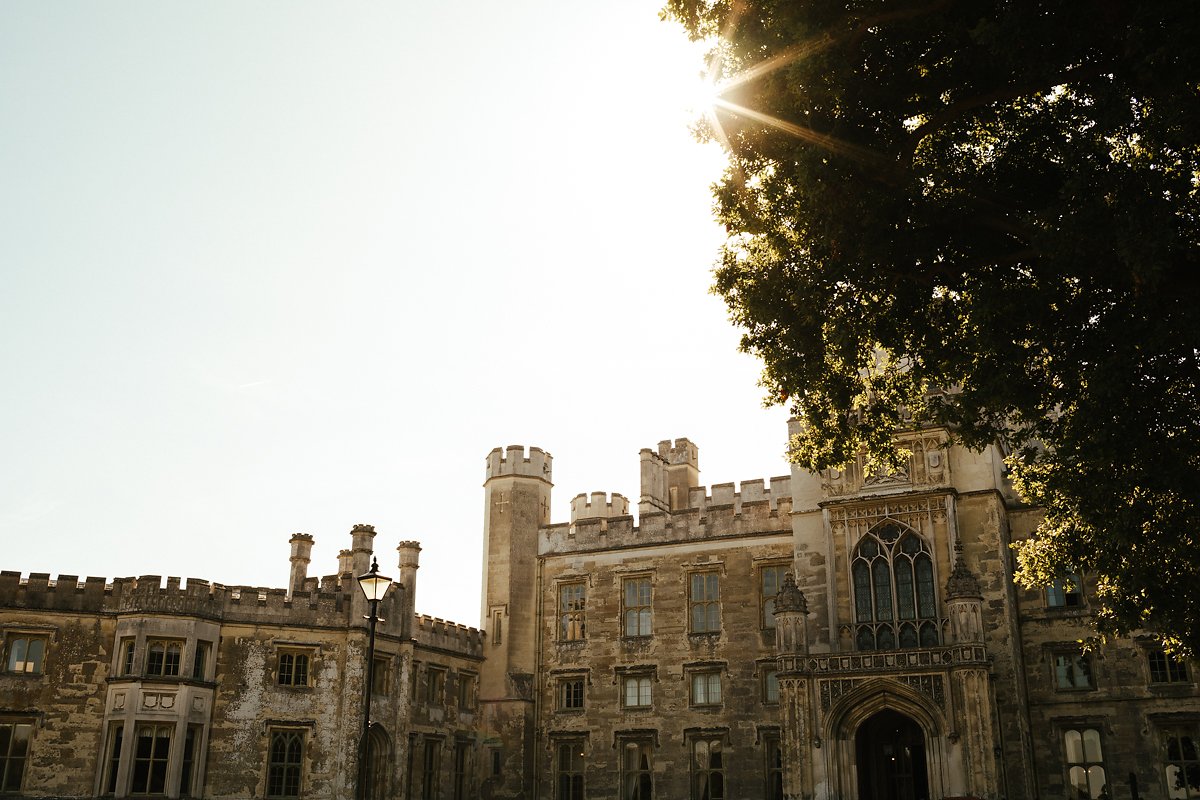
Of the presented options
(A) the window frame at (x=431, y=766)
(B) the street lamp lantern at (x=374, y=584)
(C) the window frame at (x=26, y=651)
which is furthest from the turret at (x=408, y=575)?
(B) the street lamp lantern at (x=374, y=584)

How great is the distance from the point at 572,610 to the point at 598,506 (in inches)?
166

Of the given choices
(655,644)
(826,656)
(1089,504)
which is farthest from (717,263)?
(655,644)

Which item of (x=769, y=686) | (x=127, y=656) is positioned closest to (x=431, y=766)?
(x=127, y=656)

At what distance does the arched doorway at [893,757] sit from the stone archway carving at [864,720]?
131 centimetres

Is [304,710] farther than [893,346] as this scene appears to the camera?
Yes

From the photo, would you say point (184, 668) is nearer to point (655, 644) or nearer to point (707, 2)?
point (655, 644)

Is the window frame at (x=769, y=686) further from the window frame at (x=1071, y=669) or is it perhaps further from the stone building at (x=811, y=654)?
the window frame at (x=1071, y=669)

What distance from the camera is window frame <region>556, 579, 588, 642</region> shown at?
35.8 m

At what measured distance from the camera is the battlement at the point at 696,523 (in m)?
34.0

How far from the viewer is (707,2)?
1672 cm

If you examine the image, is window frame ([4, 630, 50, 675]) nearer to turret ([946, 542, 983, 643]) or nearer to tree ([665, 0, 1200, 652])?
tree ([665, 0, 1200, 652])

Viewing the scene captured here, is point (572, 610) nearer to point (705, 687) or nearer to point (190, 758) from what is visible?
point (705, 687)

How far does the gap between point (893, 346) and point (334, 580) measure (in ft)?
67.2

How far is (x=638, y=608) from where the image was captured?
1382 inches
